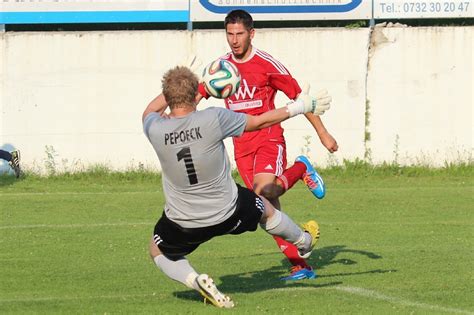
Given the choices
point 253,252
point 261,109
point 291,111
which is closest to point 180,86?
point 291,111

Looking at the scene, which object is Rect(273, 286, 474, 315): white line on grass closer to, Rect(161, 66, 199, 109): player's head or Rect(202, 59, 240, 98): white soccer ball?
Rect(202, 59, 240, 98): white soccer ball

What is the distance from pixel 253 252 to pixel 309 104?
397cm

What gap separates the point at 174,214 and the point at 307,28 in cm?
1146

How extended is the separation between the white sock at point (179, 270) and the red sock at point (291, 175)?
1886 mm

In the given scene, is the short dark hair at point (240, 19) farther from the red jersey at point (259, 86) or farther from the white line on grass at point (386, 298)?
the white line on grass at point (386, 298)

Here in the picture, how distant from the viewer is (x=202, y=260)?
11.2 m

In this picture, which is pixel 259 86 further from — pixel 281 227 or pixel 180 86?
pixel 180 86

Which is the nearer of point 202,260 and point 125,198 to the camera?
point 202,260

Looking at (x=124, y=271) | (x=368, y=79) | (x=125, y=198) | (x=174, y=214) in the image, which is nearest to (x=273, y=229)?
(x=174, y=214)

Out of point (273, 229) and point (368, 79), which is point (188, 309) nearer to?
point (273, 229)

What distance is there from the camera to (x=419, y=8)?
756 inches

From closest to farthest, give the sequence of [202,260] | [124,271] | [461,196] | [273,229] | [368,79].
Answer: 1. [273,229]
2. [124,271]
3. [202,260]
4. [461,196]
5. [368,79]

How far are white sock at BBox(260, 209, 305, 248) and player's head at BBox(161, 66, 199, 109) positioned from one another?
4.41 ft

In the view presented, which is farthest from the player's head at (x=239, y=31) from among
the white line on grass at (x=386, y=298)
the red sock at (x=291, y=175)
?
the white line on grass at (x=386, y=298)
